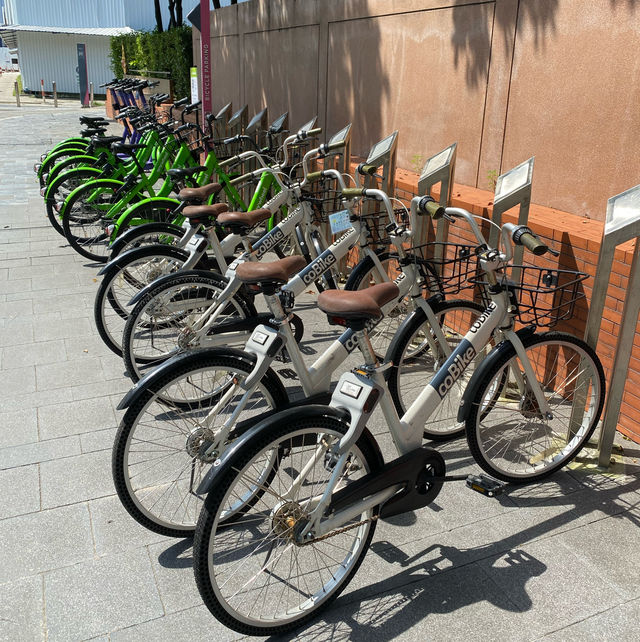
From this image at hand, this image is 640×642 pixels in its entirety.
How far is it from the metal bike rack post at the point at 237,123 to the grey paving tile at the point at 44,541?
6409mm

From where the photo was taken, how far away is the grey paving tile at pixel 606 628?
2.43 meters

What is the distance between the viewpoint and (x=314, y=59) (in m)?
7.73

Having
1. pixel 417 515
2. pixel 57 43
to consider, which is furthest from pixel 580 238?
pixel 57 43

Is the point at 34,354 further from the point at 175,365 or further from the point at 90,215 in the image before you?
the point at 90,215

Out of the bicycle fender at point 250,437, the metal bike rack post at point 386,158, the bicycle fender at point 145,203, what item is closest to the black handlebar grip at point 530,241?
the bicycle fender at point 250,437

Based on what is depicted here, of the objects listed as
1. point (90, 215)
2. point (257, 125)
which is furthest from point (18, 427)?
point (257, 125)

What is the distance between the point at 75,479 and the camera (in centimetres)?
334

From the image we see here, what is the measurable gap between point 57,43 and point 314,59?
33.3 m

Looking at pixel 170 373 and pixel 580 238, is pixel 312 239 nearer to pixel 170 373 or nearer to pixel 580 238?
pixel 580 238

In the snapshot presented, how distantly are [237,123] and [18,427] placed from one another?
601cm

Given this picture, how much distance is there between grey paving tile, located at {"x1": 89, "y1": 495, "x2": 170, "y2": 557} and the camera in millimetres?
2885

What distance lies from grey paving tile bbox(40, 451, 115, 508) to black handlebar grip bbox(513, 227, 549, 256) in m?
2.18

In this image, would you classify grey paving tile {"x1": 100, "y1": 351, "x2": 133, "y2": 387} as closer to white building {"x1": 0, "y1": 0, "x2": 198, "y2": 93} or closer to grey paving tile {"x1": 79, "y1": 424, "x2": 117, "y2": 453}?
grey paving tile {"x1": 79, "y1": 424, "x2": 117, "y2": 453}

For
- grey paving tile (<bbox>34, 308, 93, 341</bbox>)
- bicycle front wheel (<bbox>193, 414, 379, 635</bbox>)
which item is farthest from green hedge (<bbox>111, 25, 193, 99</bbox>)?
bicycle front wheel (<bbox>193, 414, 379, 635</bbox>)
